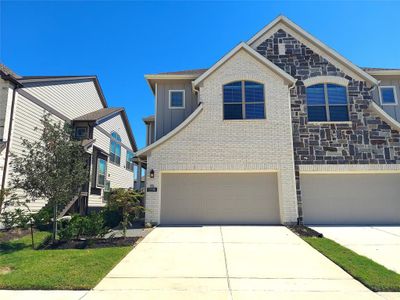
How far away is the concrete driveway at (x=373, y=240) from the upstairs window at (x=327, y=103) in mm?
4950

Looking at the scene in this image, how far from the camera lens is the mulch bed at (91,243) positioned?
870cm

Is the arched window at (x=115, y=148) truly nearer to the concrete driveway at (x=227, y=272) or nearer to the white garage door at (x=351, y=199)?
the concrete driveway at (x=227, y=272)

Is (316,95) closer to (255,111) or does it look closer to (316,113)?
(316,113)

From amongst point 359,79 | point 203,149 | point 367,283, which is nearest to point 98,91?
point 203,149

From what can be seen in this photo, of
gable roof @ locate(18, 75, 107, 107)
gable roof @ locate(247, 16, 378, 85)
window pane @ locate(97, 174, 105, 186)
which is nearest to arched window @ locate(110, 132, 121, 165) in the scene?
window pane @ locate(97, 174, 105, 186)

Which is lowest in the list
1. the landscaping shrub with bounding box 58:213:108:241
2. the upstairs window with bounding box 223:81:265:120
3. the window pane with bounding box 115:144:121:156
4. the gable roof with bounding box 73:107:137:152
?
the landscaping shrub with bounding box 58:213:108:241

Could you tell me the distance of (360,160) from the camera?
12.7 meters

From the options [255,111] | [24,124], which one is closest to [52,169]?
[24,124]

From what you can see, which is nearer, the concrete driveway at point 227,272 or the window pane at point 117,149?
the concrete driveway at point 227,272

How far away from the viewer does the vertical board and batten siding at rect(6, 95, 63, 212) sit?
12.3 meters

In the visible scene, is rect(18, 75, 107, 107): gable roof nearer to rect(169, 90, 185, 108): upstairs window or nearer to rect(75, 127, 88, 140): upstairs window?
rect(75, 127, 88, 140): upstairs window

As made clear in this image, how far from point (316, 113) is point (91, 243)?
35.9 feet

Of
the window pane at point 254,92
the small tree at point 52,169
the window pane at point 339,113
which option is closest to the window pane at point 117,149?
the small tree at point 52,169

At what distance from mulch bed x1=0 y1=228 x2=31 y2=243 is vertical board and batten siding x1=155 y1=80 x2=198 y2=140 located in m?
6.73
